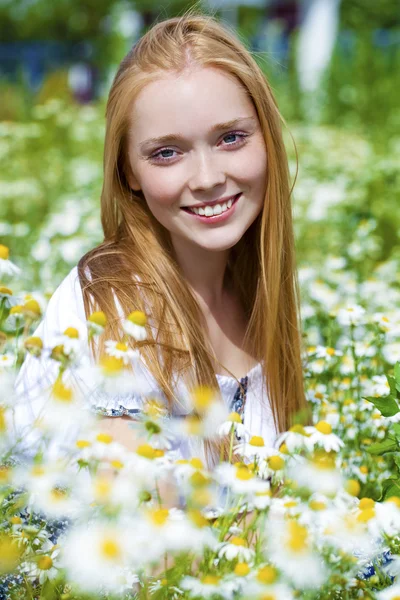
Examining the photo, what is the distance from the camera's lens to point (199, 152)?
157 centimetres

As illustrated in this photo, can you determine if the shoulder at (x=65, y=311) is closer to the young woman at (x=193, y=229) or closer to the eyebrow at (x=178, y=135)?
the young woman at (x=193, y=229)

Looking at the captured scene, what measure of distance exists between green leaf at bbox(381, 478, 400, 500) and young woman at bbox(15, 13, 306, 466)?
46 centimetres

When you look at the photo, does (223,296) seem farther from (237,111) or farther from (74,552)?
(74,552)

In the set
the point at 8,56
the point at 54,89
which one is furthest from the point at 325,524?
the point at 8,56

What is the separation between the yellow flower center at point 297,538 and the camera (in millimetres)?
867

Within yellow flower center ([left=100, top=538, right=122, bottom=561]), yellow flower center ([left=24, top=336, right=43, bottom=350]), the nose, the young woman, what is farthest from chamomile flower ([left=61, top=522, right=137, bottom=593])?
the nose

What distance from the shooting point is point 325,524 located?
2.98ft

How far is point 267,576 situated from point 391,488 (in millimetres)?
431

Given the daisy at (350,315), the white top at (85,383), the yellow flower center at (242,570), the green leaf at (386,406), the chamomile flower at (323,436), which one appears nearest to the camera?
the yellow flower center at (242,570)

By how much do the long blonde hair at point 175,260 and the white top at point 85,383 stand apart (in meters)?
0.02

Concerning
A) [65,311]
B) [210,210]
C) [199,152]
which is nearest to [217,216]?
[210,210]

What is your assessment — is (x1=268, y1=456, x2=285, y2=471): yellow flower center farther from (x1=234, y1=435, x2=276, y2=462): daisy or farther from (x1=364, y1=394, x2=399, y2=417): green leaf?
(x1=364, y1=394, x2=399, y2=417): green leaf

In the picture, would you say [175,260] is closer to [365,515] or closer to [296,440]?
[296,440]

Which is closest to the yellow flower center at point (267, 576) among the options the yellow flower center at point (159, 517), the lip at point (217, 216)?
the yellow flower center at point (159, 517)
